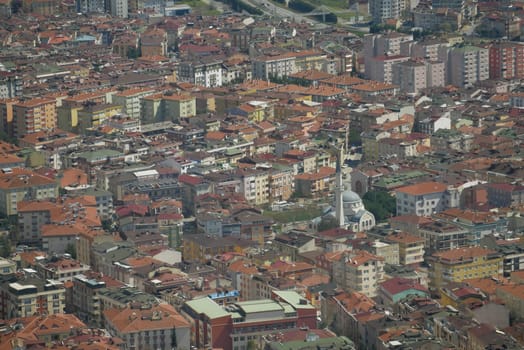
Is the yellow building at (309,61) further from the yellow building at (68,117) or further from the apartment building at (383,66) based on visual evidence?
the yellow building at (68,117)

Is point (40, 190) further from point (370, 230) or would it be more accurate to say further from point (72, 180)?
point (370, 230)

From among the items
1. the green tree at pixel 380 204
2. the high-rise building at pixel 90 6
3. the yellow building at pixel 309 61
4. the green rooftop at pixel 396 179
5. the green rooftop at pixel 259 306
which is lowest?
the high-rise building at pixel 90 6

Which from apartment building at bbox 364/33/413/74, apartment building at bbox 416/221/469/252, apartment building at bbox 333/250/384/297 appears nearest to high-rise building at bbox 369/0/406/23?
apartment building at bbox 364/33/413/74

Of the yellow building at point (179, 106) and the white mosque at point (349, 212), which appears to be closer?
the white mosque at point (349, 212)

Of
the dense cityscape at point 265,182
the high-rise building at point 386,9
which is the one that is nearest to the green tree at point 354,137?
the dense cityscape at point 265,182

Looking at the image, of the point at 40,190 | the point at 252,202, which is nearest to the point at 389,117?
the point at 252,202

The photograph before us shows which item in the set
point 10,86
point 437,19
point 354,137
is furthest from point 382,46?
point 10,86
